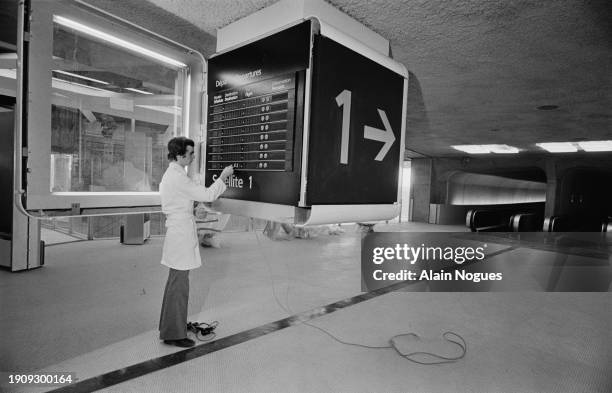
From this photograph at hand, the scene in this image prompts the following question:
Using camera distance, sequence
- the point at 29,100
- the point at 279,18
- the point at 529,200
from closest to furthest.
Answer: the point at 29,100 → the point at 279,18 → the point at 529,200

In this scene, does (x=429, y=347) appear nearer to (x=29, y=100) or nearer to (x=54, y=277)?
(x=29, y=100)

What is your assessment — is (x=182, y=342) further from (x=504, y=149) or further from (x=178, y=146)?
(x=504, y=149)

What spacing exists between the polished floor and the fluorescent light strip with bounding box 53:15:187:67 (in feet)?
8.67

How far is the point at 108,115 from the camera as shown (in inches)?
134

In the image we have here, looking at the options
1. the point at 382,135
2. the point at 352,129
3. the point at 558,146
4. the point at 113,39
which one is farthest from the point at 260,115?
the point at 558,146

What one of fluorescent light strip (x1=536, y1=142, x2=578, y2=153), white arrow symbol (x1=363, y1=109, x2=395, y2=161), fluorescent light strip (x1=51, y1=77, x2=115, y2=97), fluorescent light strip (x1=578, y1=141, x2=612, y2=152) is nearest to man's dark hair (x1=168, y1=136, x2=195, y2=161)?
fluorescent light strip (x1=51, y1=77, x2=115, y2=97)

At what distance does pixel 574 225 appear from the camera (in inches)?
591

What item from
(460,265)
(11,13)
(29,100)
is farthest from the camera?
(460,265)

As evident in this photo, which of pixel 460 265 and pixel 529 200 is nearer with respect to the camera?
pixel 460 265

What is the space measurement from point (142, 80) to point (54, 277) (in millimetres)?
4523

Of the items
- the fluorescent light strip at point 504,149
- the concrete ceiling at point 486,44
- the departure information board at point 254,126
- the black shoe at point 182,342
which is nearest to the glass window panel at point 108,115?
the concrete ceiling at point 486,44

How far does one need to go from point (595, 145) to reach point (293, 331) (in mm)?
10082

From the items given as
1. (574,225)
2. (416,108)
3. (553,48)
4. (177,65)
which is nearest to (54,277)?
(177,65)

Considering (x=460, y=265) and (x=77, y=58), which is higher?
(x=77, y=58)
